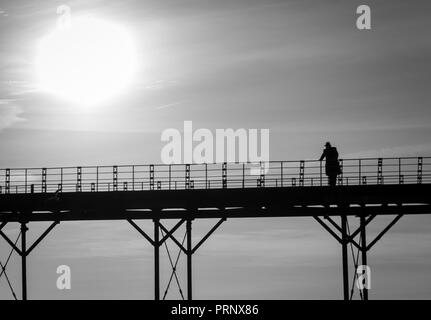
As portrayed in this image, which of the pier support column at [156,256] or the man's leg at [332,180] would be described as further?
the pier support column at [156,256]

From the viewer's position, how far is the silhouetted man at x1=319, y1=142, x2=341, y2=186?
52.2 metres

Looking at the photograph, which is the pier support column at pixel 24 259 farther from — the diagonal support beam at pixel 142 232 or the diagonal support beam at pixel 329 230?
the diagonal support beam at pixel 329 230

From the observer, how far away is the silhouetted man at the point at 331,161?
52.2 meters

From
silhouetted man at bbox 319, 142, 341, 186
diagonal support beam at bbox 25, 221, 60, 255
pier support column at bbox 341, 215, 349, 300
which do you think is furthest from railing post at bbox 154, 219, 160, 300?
pier support column at bbox 341, 215, 349, 300

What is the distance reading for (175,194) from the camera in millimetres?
53938

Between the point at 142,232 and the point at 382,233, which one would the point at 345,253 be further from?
the point at 142,232

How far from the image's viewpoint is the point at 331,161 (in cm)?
5238

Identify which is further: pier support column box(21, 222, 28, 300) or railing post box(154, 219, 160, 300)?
pier support column box(21, 222, 28, 300)

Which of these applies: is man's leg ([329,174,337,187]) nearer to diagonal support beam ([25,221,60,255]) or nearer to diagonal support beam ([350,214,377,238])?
diagonal support beam ([350,214,377,238])

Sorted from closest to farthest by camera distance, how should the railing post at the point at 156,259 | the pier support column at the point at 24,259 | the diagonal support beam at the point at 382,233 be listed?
the diagonal support beam at the point at 382,233 → the railing post at the point at 156,259 → the pier support column at the point at 24,259

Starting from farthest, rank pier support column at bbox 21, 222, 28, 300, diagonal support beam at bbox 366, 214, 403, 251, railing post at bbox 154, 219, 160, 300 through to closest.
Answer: pier support column at bbox 21, 222, 28, 300 → railing post at bbox 154, 219, 160, 300 → diagonal support beam at bbox 366, 214, 403, 251

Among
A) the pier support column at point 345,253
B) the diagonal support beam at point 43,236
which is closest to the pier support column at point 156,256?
the diagonal support beam at point 43,236

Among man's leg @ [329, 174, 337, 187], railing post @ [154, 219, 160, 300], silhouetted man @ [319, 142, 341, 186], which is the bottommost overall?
railing post @ [154, 219, 160, 300]

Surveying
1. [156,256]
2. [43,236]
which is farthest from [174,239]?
[43,236]
